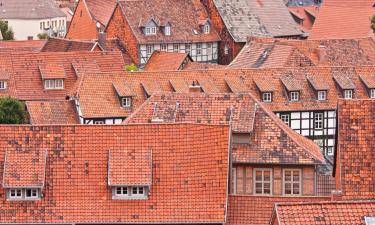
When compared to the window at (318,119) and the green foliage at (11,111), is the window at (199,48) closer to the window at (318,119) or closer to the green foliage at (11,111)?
the window at (318,119)

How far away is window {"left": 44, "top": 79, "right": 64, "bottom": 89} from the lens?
102062 millimetres

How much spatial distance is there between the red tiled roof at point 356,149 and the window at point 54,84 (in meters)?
47.7

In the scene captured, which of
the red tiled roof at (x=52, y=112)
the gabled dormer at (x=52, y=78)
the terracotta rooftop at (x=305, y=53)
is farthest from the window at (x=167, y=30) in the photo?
the red tiled roof at (x=52, y=112)

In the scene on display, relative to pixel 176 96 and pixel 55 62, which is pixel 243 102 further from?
pixel 55 62

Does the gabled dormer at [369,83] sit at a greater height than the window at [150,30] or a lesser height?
lesser

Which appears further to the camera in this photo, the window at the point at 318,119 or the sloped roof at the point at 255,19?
the sloped roof at the point at 255,19

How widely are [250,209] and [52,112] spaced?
120 ft

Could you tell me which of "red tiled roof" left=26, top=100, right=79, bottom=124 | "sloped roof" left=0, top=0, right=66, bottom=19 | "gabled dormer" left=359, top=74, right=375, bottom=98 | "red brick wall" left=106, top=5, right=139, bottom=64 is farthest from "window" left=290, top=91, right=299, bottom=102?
"sloped roof" left=0, top=0, right=66, bottom=19

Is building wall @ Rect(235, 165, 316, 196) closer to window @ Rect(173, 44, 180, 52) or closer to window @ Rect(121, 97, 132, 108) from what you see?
window @ Rect(121, 97, 132, 108)

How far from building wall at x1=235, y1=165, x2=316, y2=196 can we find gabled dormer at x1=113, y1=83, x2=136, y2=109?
1255 inches

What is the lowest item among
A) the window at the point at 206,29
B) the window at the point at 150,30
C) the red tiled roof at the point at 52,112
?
the red tiled roof at the point at 52,112

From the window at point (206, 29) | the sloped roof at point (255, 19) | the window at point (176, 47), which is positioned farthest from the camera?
the sloped roof at point (255, 19)

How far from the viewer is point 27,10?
589ft

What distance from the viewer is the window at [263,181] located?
6275 centimetres
